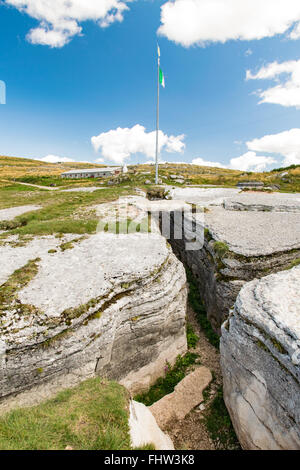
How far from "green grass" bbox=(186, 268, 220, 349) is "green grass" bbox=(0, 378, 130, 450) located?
23.7 ft

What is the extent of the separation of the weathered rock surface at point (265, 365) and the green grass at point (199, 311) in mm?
3794

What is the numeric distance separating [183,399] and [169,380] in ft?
3.28

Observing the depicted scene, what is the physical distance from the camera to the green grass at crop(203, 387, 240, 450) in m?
7.81

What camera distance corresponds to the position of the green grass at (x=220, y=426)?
25.6ft

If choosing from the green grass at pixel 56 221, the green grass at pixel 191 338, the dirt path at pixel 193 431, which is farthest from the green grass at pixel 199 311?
the green grass at pixel 56 221

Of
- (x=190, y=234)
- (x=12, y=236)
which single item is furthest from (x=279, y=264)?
(x=12, y=236)

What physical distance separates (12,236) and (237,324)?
1290 centimetres

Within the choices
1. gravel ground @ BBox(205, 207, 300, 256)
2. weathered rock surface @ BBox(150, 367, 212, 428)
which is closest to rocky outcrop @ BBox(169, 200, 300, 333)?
gravel ground @ BBox(205, 207, 300, 256)

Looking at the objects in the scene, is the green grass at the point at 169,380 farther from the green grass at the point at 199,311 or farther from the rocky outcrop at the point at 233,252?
the rocky outcrop at the point at 233,252

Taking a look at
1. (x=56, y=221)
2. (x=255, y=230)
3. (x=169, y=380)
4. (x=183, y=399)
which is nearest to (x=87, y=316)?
(x=169, y=380)

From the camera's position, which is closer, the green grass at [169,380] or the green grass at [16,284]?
the green grass at [16,284]

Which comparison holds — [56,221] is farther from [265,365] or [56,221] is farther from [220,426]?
[265,365]

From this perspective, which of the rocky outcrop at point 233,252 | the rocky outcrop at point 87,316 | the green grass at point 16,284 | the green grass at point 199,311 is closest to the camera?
the rocky outcrop at point 87,316
